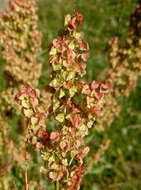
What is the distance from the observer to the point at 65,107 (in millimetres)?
975

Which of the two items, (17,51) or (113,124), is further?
(113,124)

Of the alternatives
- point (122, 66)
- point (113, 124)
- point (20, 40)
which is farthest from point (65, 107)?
point (113, 124)

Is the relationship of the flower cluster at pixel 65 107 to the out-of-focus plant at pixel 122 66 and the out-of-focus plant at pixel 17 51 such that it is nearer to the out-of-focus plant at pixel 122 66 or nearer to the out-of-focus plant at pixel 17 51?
the out-of-focus plant at pixel 17 51

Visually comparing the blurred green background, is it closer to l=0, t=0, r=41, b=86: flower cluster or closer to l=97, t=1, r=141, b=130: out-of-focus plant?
l=97, t=1, r=141, b=130: out-of-focus plant

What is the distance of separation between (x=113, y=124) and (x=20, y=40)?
1.53 m

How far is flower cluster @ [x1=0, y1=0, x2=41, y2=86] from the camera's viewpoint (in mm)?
1729

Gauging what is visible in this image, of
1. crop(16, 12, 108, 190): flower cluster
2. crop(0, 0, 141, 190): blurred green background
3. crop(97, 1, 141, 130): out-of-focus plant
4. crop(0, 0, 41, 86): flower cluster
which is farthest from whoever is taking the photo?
crop(0, 0, 141, 190): blurred green background

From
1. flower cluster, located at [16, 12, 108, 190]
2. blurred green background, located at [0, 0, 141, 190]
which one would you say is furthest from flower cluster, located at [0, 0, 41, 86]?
flower cluster, located at [16, 12, 108, 190]

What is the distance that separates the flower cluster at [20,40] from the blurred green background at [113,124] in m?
0.30

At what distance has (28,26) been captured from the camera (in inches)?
70.7

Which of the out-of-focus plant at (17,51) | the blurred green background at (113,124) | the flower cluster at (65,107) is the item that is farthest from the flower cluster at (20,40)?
the flower cluster at (65,107)

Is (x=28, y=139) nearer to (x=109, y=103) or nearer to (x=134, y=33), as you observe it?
(x=109, y=103)

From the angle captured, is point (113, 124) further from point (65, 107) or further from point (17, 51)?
point (65, 107)

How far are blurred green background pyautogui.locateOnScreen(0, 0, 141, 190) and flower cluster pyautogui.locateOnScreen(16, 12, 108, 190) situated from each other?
2.78 feet
